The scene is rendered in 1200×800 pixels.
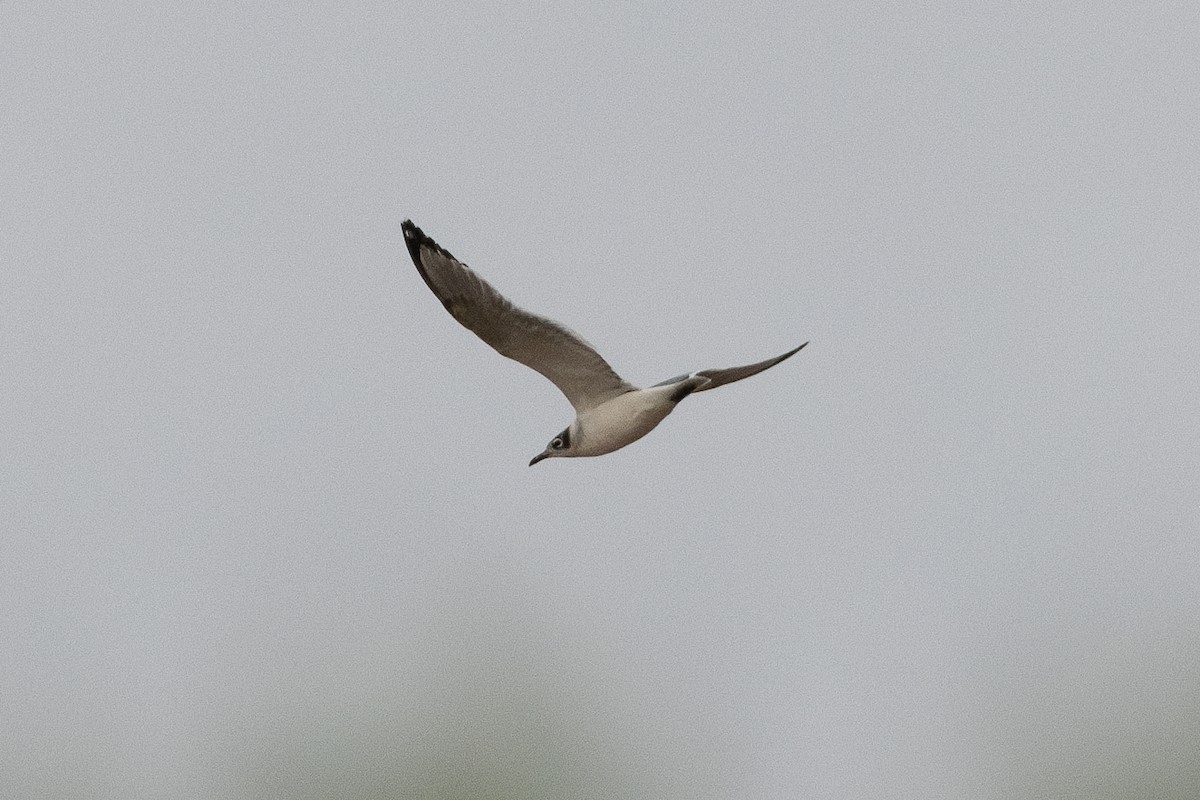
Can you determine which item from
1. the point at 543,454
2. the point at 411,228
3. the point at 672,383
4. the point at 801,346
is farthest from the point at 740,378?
the point at 411,228

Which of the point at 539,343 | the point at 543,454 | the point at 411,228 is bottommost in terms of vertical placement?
the point at 543,454

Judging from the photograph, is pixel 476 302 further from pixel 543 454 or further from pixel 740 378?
pixel 740 378

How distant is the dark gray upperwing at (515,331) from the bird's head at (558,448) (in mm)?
84

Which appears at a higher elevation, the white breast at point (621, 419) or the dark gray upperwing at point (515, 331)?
the dark gray upperwing at point (515, 331)

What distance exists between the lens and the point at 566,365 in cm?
277

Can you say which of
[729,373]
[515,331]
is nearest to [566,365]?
[515,331]

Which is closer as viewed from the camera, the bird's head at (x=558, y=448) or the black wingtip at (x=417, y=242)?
the black wingtip at (x=417, y=242)

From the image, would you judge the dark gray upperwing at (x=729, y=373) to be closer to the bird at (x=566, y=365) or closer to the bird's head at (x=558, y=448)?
the bird at (x=566, y=365)

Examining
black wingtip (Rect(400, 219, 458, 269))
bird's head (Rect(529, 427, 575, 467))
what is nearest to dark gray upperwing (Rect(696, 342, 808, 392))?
bird's head (Rect(529, 427, 575, 467))

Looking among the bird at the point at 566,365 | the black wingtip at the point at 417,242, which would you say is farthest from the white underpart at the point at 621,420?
the black wingtip at the point at 417,242

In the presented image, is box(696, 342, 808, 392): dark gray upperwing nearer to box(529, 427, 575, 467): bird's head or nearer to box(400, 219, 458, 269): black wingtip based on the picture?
box(529, 427, 575, 467): bird's head

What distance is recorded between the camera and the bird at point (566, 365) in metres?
2.60

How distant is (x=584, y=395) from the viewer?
9.20 feet

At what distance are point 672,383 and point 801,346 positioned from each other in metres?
0.37
